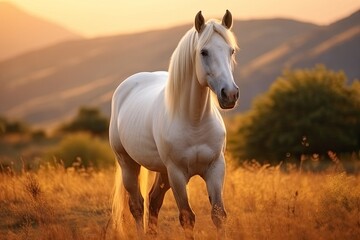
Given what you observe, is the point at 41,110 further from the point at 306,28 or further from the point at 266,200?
the point at 266,200

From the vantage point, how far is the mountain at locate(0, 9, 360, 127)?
98.2 meters

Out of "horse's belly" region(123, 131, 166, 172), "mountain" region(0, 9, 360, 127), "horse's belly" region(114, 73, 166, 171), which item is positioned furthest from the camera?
"mountain" region(0, 9, 360, 127)

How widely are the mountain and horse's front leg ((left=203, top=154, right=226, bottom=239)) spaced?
89.1m

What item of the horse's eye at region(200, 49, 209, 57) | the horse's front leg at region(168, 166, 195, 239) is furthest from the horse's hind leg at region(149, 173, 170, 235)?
the horse's eye at region(200, 49, 209, 57)

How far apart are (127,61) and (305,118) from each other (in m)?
141

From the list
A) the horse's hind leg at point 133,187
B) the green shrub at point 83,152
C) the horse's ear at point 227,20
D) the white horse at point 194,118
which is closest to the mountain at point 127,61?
the green shrub at point 83,152

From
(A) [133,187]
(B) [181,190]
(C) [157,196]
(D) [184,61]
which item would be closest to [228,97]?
(D) [184,61]

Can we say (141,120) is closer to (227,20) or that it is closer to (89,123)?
(227,20)

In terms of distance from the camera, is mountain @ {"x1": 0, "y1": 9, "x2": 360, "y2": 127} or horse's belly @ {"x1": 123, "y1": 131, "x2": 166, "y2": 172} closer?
horse's belly @ {"x1": 123, "y1": 131, "x2": 166, "y2": 172}

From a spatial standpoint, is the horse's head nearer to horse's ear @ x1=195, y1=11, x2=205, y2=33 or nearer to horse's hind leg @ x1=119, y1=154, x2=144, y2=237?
horse's ear @ x1=195, y1=11, x2=205, y2=33

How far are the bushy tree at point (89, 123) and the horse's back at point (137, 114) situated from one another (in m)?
27.3

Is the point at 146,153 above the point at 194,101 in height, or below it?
below

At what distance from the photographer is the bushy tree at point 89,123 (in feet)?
115

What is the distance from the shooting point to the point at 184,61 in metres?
5.65
